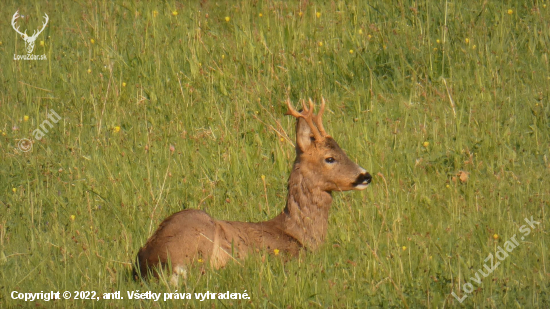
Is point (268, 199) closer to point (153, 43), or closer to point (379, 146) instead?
point (379, 146)

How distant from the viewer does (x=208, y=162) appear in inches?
271

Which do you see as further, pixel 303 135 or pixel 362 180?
pixel 303 135

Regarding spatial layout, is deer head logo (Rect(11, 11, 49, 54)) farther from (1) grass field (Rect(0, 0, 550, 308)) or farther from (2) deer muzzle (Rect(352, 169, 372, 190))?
(2) deer muzzle (Rect(352, 169, 372, 190))

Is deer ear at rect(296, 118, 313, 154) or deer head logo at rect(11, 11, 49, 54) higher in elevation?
deer head logo at rect(11, 11, 49, 54)

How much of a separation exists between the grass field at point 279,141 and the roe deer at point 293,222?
0.63 ft

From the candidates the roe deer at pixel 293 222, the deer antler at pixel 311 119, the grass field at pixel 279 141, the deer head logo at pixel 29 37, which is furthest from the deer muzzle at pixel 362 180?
the deer head logo at pixel 29 37

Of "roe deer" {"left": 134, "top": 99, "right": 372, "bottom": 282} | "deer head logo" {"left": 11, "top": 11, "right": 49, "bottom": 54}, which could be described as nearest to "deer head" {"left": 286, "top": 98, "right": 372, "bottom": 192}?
"roe deer" {"left": 134, "top": 99, "right": 372, "bottom": 282}

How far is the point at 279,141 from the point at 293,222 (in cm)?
128

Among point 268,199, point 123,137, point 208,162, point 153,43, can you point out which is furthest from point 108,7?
point 268,199

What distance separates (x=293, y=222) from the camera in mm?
5895

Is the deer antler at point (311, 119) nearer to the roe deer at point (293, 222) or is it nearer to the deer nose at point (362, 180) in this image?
the roe deer at point (293, 222)

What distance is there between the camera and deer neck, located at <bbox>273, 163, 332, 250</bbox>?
19.3 ft

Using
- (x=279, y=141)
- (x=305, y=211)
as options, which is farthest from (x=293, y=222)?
(x=279, y=141)

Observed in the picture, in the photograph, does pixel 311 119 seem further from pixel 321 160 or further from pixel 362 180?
pixel 362 180
